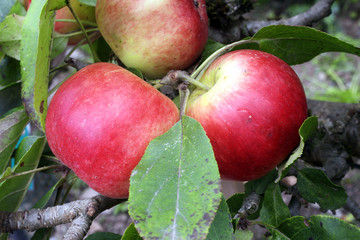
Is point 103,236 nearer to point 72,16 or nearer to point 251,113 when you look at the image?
point 251,113

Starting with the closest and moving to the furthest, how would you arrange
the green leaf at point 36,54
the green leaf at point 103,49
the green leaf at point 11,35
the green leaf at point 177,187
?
the green leaf at point 177,187 → the green leaf at point 36,54 → the green leaf at point 11,35 → the green leaf at point 103,49

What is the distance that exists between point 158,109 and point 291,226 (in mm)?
295

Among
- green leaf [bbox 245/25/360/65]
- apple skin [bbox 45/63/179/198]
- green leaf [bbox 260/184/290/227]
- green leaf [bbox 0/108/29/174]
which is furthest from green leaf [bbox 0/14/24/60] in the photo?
green leaf [bbox 260/184/290/227]

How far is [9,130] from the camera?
749 millimetres

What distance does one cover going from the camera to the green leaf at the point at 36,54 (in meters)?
0.56

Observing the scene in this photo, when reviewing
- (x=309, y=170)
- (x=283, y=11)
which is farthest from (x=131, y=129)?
(x=283, y=11)

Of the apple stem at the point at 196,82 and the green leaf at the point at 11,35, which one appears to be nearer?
the apple stem at the point at 196,82

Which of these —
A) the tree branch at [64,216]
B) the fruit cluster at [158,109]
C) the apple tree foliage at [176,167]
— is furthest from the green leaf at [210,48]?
the tree branch at [64,216]

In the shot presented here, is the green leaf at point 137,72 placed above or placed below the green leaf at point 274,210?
above

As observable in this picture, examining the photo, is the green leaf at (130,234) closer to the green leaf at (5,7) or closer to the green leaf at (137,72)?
the green leaf at (137,72)

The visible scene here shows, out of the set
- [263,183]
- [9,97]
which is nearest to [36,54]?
[9,97]

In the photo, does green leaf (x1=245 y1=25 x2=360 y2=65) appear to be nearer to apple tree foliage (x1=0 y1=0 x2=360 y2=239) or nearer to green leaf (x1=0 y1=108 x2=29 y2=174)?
apple tree foliage (x1=0 y1=0 x2=360 y2=239)

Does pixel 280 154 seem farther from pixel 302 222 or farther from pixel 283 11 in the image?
pixel 283 11

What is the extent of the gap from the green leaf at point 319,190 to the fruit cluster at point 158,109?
0.12 meters
